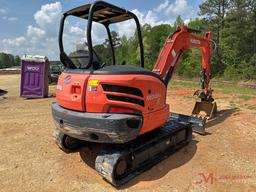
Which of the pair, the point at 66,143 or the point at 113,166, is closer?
the point at 113,166

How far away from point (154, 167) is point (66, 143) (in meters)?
1.72

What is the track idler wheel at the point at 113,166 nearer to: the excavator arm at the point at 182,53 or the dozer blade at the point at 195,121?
the excavator arm at the point at 182,53

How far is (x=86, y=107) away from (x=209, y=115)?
4.61 metres

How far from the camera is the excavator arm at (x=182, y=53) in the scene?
18.6ft

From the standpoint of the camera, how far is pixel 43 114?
27.0 ft

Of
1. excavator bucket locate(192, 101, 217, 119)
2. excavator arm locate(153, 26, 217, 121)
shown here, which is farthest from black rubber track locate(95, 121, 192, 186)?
excavator bucket locate(192, 101, 217, 119)

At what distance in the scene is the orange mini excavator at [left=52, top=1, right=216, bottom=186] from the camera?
3572mm

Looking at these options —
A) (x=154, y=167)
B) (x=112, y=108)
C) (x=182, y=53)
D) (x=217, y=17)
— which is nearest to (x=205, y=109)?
(x=182, y=53)

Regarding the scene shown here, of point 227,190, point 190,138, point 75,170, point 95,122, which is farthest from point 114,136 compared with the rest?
point 190,138

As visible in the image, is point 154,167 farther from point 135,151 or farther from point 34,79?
point 34,79

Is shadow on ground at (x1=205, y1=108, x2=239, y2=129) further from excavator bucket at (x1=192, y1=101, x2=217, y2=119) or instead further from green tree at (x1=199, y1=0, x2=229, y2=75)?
green tree at (x1=199, y1=0, x2=229, y2=75)

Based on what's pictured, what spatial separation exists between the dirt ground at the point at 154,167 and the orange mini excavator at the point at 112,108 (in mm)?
278

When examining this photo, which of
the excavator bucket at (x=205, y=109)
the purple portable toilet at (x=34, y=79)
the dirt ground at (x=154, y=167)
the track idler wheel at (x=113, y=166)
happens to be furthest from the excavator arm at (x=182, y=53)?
the purple portable toilet at (x=34, y=79)

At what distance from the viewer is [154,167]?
13.8 feet
